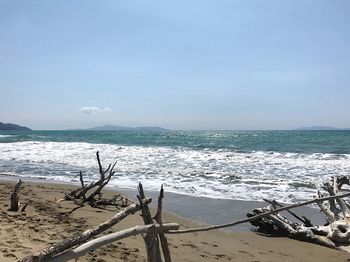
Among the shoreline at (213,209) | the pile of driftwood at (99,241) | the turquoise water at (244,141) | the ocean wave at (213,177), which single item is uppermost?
the pile of driftwood at (99,241)

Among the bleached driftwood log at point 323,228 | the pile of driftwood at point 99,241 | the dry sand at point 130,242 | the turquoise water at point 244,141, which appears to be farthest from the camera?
the turquoise water at point 244,141

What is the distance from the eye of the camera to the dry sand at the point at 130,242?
577 cm

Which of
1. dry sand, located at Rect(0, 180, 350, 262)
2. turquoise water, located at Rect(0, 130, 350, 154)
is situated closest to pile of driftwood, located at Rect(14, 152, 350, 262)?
dry sand, located at Rect(0, 180, 350, 262)

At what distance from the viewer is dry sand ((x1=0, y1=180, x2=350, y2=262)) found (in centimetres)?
577

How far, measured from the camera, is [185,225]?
28.7ft

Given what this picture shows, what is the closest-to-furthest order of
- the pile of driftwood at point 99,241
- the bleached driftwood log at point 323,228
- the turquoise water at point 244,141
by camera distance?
the pile of driftwood at point 99,241, the bleached driftwood log at point 323,228, the turquoise water at point 244,141

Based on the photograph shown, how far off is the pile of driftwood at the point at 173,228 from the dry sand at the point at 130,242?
335mm

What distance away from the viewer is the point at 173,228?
3.34 m

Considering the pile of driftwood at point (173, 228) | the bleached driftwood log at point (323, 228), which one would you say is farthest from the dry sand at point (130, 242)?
the pile of driftwood at point (173, 228)

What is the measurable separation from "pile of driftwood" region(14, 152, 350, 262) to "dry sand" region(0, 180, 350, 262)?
1.10ft

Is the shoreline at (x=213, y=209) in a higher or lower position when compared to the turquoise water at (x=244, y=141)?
lower

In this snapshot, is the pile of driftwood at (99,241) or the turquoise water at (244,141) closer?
the pile of driftwood at (99,241)

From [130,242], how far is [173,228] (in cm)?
336

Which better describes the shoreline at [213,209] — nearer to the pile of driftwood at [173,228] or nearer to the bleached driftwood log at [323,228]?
the bleached driftwood log at [323,228]
